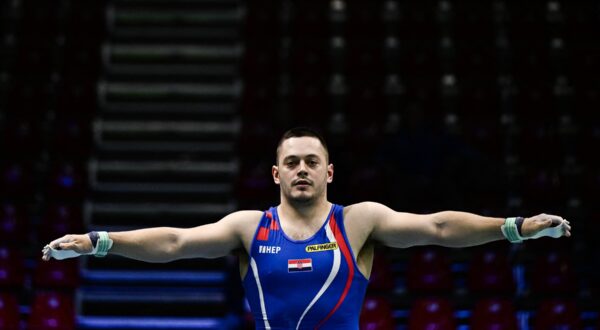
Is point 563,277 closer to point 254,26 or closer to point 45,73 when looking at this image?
point 254,26

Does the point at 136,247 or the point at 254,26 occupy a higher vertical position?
the point at 254,26

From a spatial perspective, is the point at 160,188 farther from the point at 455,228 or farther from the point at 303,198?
the point at 455,228

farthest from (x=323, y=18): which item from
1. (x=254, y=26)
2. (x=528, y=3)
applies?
(x=528, y=3)

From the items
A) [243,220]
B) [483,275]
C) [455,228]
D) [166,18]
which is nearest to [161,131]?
[166,18]

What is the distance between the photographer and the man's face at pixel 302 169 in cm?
480

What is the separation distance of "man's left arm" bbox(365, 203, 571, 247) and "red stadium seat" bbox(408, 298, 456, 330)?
11.8 feet

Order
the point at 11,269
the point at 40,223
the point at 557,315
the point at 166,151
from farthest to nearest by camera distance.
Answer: the point at 166,151
the point at 40,223
the point at 11,269
the point at 557,315

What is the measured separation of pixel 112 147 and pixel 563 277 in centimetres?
651

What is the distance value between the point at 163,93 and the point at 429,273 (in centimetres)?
583

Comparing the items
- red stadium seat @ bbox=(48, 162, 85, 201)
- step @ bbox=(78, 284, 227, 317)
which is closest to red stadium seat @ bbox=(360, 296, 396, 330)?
step @ bbox=(78, 284, 227, 317)

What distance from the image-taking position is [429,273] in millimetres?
8758

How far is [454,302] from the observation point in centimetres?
890

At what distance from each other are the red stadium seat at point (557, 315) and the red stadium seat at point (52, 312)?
4.71m

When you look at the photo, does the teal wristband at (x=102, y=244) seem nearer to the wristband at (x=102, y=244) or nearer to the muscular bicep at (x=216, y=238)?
the wristband at (x=102, y=244)
